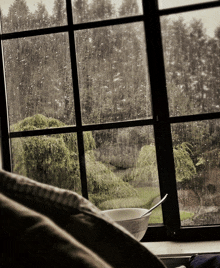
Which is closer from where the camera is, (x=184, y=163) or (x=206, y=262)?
(x=206, y=262)

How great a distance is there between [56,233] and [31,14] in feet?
6.22

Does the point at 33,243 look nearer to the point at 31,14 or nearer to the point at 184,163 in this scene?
the point at 184,163

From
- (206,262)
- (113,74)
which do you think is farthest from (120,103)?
(206,262)

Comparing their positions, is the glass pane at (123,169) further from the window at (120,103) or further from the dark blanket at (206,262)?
the dark blanket at (206,262)

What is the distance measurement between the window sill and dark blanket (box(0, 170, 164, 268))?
4.36 feet

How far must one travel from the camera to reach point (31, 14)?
1.83 meters

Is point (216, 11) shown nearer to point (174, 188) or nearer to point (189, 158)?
point (189, 158)

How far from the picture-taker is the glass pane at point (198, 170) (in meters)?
1.67

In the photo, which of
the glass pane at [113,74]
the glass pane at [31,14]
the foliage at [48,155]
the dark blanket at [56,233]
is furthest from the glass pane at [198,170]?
the dark blanket at [56,233]

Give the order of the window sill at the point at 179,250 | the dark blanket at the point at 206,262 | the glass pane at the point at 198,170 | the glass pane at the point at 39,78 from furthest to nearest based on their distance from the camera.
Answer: the glass pane at the point at 39,78, the glass pane at the point at 198,170, the window sill at the point at 179,250, the dark blanket at the point at 206,262

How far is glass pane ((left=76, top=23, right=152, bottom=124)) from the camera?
5.73 ft

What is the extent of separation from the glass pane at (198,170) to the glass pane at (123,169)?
128 millimetres

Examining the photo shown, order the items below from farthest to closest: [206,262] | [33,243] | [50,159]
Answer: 1. [50,159]
2. [206,262]
3. [33,243]

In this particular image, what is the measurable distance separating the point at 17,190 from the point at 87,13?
5.86 feet
